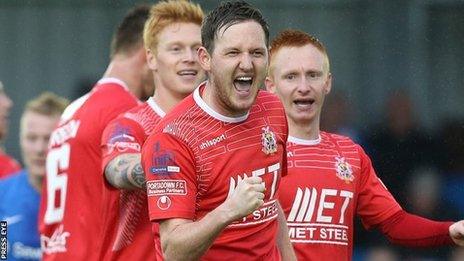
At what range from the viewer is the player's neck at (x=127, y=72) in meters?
8.13

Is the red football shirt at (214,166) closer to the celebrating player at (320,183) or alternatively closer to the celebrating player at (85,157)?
the celebrating player at (320,183)

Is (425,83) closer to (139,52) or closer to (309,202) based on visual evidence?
(139,52)

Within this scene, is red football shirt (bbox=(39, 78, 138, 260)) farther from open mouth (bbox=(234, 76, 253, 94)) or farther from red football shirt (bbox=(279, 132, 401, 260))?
open mouth (bbox=(234, 76, 253, 94))

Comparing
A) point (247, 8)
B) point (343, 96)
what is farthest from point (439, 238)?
point (343, 96)

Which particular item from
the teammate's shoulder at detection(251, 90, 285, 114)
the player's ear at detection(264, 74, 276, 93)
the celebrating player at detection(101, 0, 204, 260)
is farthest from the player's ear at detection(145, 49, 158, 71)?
the teammate's shoulder at detection(251, 90, 285, 114)

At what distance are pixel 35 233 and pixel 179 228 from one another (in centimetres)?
358

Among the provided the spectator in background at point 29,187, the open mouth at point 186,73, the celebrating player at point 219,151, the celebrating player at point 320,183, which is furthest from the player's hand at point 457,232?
the spectator in background at point 29,187

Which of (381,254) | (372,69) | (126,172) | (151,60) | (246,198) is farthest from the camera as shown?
(372,69)

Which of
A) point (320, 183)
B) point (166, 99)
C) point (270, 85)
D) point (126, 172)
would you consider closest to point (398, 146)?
point (270, 85)

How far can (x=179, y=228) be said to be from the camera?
5.79 metres

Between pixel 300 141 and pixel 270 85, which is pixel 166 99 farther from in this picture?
pixel 300 141

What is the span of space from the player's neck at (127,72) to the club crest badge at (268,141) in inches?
78.2

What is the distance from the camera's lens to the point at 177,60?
23.9ft

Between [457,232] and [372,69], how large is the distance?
14.9ft
